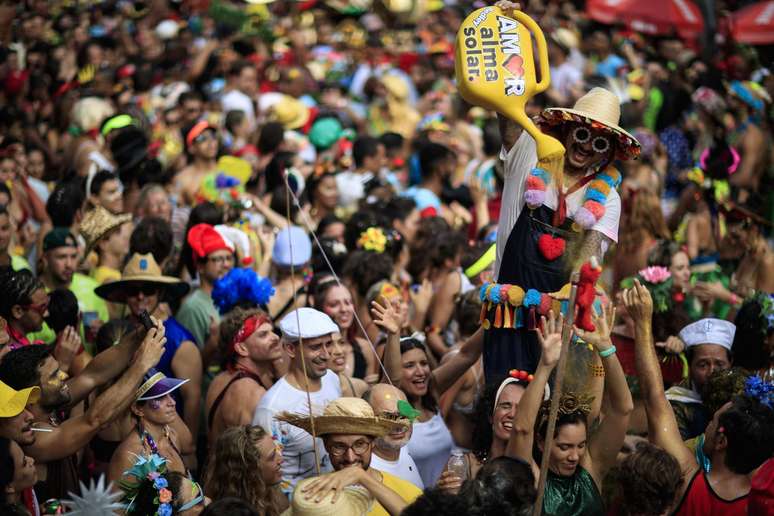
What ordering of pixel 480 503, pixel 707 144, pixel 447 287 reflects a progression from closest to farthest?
pixel 480 503, pixel 447 287, pixel 707 144

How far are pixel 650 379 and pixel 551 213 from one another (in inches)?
42.2

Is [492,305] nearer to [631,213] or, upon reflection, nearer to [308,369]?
[308,369]

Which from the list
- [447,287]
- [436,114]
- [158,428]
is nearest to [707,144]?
[436,114]

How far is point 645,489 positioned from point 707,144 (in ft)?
29.7

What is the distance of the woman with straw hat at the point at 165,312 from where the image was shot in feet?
21.9

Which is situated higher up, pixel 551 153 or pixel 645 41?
pixel 551 153

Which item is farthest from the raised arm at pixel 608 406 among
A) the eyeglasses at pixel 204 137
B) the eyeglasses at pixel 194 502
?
the eyeglasses at pixel 204 137

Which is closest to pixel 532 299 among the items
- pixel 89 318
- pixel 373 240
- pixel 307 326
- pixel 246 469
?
pixel 307 326

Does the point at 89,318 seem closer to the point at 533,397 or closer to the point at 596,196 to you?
the point at 596,196

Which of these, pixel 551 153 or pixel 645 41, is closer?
pixel 551 153

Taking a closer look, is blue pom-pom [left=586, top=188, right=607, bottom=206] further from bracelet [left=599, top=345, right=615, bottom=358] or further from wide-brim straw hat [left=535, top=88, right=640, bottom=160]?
bracelet [left=599, top=345, right=615, bottom=358]

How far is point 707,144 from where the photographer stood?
42.1 feet

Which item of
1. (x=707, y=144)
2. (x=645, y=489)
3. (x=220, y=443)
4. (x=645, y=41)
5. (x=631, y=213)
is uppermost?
(x=645, y=489)

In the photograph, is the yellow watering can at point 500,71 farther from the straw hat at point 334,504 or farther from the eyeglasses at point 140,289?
the eyeglasses at point 140,289
